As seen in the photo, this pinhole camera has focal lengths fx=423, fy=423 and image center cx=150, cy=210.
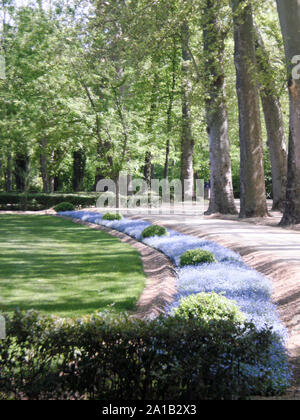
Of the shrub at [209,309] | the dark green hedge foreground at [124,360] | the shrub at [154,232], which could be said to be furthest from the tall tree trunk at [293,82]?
the dark green hedge foreground at [124,360]

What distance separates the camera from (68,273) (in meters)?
8.94

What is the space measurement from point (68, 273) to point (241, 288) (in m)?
3.96

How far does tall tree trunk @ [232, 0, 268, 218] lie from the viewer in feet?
51.3

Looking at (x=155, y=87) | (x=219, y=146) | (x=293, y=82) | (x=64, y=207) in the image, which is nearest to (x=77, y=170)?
(x=155, y=87)

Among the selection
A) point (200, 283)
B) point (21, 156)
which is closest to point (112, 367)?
point (200, 283)

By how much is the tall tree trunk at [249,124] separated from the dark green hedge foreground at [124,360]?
12.9 meters

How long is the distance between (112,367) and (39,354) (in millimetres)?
625

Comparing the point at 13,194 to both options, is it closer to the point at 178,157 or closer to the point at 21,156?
the point at 21,156

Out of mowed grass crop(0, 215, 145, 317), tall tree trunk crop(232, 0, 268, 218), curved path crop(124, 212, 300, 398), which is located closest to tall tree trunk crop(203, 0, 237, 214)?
tall tree trunk crop(232, 0, 268, 218)

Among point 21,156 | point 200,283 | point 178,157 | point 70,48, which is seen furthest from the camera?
point 178,157

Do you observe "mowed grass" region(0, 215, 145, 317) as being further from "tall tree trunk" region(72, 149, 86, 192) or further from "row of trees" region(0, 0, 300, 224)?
"tall tree trunk" region(72, 149, 86, 192)

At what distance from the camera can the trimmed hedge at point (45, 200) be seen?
2734cm

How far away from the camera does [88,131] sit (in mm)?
23766

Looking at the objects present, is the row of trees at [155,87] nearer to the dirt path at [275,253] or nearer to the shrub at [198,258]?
the dirt path at [275,253]
